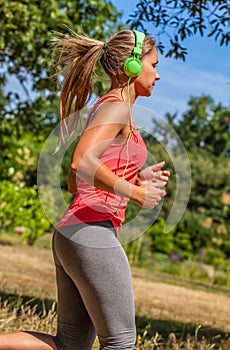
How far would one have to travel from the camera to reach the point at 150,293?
964 centimetres

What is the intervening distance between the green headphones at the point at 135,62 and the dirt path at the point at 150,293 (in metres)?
4.08

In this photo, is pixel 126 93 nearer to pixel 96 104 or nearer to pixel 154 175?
pixel 96 104

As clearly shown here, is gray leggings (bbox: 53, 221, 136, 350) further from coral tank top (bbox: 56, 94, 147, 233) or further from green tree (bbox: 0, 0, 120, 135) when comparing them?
green tree (bbox: 0, 0, 120, 135)

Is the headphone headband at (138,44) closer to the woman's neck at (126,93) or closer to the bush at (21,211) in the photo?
the woman's neck at (126,93)

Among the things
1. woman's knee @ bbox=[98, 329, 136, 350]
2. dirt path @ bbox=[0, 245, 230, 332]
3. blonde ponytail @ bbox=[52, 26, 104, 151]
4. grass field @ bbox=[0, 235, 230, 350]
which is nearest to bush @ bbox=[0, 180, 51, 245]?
grass field @ bbox=[0, 235, 230, 350]

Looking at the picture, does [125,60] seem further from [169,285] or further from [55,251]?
[169,285]

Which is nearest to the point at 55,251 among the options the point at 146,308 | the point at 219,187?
the point at 146,308

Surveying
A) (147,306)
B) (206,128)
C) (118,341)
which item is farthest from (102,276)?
(206,128)

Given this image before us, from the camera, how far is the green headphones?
8.73ft

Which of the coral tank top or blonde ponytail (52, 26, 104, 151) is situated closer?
the coral tank top

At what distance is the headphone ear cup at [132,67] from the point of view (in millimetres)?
2658

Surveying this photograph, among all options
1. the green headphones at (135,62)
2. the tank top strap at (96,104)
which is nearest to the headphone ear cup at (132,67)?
the green headphones at (135,62)

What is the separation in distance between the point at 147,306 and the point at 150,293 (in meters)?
1.72

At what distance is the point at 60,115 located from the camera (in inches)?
113
